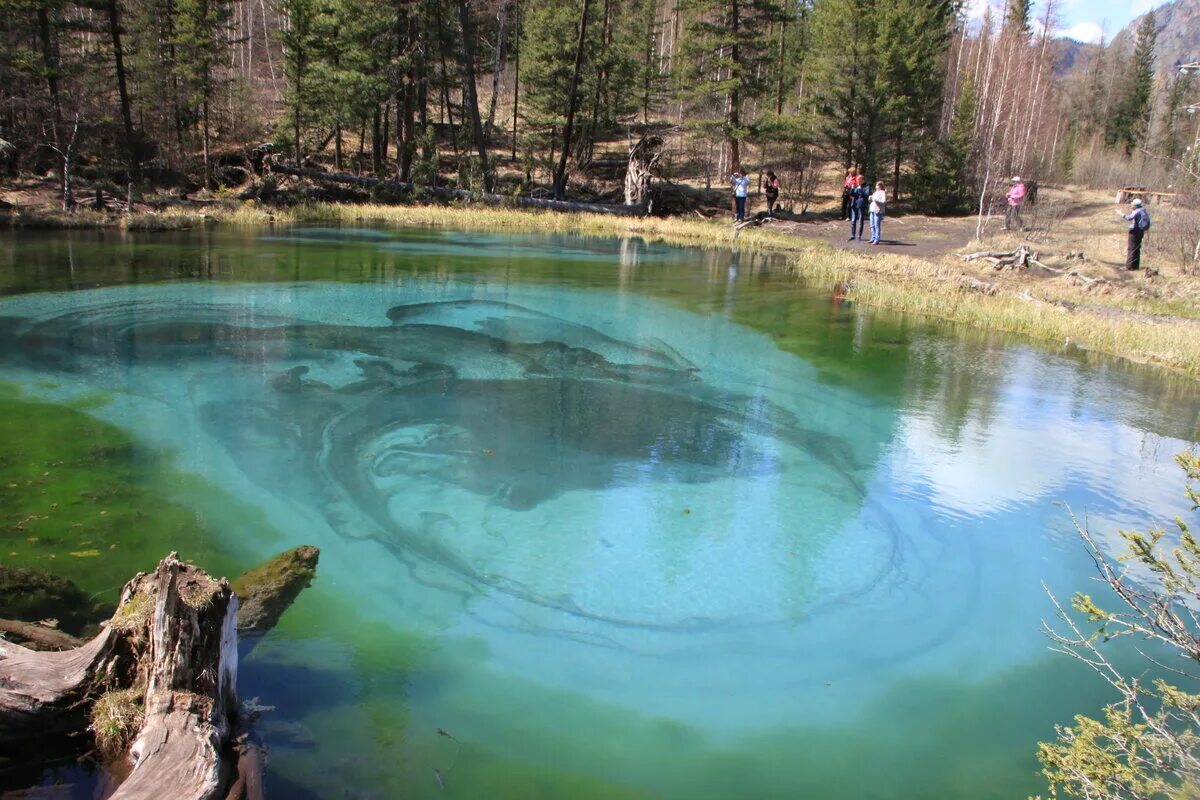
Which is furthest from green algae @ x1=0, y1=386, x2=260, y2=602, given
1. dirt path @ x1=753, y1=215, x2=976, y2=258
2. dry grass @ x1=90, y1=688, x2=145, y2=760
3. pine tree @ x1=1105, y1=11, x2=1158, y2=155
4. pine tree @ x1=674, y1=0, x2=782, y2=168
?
pine tree @ x1=1105, y1=11, x2=1158, y2=155

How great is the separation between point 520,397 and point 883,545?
12.4 feet

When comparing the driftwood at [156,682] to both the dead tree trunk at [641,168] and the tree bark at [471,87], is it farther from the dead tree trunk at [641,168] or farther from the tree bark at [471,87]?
the dead tree trunk at [641,168]

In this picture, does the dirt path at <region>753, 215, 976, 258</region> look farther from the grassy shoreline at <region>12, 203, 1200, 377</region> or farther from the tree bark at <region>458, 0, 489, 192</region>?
the tree bark at <region>458, 0, 489, 192</region>

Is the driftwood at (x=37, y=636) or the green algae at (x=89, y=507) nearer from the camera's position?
the driftwood at (x=37, y=636)

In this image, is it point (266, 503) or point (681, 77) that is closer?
point (266, 503)

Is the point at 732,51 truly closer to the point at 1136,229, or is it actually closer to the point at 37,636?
the point at 1136,229

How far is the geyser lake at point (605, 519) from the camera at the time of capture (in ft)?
13.0

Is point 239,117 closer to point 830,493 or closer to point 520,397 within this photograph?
point 520,397

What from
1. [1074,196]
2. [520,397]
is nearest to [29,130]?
[520,397]

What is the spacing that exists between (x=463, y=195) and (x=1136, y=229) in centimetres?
1784

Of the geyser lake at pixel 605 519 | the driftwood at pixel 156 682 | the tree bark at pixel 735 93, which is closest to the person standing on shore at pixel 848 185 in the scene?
the tree bark at pixel 735 93

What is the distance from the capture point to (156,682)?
319cm

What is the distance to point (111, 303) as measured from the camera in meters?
11.5

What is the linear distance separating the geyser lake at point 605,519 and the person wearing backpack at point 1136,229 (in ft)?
19.6
